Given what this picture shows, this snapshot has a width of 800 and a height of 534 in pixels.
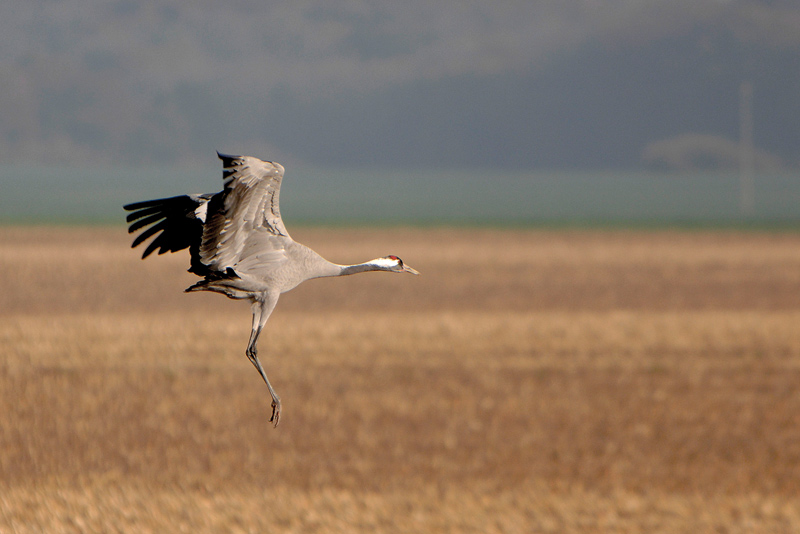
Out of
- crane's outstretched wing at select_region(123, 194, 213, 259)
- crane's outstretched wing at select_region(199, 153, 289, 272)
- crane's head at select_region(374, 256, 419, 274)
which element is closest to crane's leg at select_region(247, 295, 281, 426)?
crane's outstretched wing at select_region(199, 153, 289, 272)

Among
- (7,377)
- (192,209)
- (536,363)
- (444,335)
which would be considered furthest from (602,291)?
(192,209)

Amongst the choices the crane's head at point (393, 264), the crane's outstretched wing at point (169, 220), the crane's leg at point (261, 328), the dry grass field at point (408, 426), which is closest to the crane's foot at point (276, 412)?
the crane's leg at point (261, 328)

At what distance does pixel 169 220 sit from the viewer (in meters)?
5.02

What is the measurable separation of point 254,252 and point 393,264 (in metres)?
0.58

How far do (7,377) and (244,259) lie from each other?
119086mm

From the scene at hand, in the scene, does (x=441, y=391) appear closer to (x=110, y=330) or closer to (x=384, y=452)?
(x=384, y=452)

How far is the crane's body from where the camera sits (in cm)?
364

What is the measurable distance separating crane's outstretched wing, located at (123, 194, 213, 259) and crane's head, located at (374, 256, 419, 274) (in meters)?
1.02

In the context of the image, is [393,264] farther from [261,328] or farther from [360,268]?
[261,328]

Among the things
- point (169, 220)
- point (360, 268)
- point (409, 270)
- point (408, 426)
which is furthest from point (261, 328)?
point (408, 426)

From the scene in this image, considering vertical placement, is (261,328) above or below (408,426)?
above

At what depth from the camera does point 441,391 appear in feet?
395

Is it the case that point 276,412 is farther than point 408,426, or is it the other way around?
point 408,426

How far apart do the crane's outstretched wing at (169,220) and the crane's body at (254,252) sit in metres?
0.46
